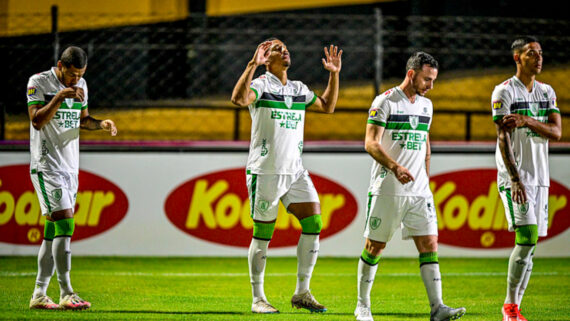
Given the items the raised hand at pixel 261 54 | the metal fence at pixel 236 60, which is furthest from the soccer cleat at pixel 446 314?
the metal fence at pixel 236 60

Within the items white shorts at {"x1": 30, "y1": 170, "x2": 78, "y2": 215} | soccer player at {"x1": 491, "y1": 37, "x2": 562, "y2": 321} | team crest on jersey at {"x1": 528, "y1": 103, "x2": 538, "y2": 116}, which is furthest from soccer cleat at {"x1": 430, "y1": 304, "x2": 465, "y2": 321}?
white shorts at {"x1": 30, "y1": 170, "x2": 78, "y2": 215}

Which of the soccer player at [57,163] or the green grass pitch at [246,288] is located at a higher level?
the soccer player at [57,163]

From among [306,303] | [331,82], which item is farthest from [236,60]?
[306,303]

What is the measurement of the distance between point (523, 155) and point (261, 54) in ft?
7.05

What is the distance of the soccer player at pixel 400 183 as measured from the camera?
6.18 m

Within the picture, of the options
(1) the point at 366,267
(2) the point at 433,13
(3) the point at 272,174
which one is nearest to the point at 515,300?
(1) the point at 366,267

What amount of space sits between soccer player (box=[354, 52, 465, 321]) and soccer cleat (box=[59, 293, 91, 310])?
2199mm

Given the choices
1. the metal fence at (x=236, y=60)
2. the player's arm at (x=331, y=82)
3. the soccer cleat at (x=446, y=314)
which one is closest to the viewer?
the soccer cleat at (x=446, y=314)

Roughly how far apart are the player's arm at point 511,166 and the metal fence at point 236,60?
4898 mm

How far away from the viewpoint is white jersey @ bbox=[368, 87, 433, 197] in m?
6.21

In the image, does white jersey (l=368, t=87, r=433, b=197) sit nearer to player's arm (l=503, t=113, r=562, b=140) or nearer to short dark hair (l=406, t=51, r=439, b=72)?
short dark hair (l=406, t=51, r=439, b=72)

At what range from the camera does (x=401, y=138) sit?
20.5 feet

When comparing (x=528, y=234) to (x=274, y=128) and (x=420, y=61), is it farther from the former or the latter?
(x=274, y=128)

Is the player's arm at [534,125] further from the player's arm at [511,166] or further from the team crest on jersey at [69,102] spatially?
the team crest on jersey at [69,102]
